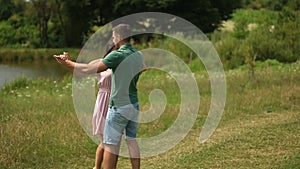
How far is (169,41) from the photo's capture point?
2336 cm

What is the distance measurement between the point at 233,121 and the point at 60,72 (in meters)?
16.5

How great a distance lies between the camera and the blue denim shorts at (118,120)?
5035 mm

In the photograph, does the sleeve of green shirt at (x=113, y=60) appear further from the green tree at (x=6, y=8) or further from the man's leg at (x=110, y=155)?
the green tree at (x=6, y=8)

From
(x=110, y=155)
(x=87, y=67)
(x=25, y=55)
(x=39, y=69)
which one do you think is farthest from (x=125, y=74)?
(x=25, y=55)

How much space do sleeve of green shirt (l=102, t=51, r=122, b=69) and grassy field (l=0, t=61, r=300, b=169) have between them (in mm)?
1786

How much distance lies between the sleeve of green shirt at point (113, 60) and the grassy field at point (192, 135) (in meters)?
1.79

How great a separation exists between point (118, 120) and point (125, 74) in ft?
1.47

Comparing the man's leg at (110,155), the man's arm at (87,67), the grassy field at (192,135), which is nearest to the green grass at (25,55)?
the grassy field at (192,135)

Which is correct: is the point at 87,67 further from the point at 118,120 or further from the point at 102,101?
the point at 102,101

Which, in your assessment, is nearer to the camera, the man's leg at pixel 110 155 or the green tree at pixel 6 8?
the man's leg at pixel 110 155

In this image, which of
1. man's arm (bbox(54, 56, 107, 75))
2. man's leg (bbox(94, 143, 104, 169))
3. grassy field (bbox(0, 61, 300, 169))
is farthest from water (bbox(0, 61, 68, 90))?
man's arm (bbox(54, 56, 107, 75))

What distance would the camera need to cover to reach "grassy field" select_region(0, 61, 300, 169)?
625 cm

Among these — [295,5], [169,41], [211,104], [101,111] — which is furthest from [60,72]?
[101,111]

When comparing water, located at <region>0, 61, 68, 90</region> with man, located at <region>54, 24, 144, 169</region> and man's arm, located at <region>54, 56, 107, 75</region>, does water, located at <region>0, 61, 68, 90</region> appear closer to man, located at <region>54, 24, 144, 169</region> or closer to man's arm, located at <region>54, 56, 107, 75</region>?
man, located at <region>54, 24, 144, 169</region>
